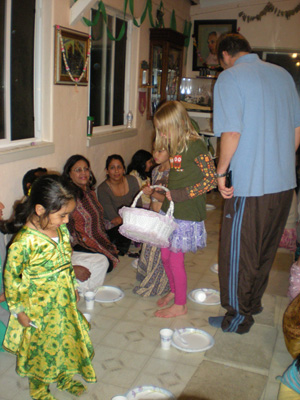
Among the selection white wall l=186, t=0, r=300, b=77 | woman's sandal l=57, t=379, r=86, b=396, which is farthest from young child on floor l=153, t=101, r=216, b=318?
white wall l=186, t=0, r=300, b=77

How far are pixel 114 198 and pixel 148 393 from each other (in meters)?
2.17

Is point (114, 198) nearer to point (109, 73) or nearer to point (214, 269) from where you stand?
point (214, 269)

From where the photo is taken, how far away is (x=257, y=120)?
7.41ft

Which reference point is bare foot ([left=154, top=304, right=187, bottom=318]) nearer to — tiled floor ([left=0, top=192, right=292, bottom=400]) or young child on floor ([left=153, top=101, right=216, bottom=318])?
tiled floor ([left=0, top=192, right=292, bottom=400])

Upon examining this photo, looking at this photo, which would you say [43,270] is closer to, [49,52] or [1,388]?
[1,388]

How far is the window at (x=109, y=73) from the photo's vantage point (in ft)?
13.9

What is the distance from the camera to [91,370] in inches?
80.7

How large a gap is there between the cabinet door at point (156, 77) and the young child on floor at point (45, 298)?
3.63 meters

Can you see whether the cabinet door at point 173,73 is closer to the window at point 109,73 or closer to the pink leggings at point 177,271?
the window at point 109,73

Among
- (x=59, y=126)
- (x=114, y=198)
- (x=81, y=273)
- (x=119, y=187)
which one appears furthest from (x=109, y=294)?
(x=59, y=126)

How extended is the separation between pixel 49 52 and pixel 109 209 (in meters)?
1.44

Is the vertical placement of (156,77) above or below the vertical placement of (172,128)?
above

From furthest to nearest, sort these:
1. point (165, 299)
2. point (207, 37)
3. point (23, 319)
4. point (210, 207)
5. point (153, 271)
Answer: point (207, 37)
point (210, 207)
point (153, 271)
point (165, 299)
point (23, 319)

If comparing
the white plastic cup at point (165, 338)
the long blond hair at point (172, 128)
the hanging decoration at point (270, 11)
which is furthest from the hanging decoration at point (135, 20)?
the white plastic cup at point (165, 338)
